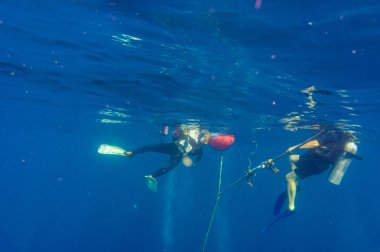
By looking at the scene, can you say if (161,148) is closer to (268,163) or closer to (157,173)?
(157,173)

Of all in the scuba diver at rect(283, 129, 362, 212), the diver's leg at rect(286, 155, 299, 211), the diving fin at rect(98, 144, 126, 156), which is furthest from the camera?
the diving fin at rect(98, 144, 126, 156)

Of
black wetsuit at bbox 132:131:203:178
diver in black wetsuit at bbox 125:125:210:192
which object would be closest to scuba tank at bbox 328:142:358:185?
diver in black wetsuit at bbox 125:125:210:192

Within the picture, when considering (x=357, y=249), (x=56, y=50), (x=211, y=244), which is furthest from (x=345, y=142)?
(x=357, y=249)

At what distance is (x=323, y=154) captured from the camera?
11938 mm

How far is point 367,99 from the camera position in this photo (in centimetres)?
1662

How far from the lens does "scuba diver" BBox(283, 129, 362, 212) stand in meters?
11.9

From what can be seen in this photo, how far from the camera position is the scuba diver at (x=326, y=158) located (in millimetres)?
11898

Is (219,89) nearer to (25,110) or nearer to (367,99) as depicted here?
(367,99)

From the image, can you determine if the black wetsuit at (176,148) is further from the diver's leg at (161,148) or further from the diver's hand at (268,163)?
the diver's hand at (268,163)

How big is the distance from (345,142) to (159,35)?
26.2 ft

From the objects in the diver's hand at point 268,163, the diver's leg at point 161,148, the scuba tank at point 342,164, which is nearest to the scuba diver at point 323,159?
the scuba tank at point 342,164

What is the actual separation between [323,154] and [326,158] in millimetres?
206

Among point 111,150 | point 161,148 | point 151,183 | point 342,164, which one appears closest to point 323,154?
point 342,164

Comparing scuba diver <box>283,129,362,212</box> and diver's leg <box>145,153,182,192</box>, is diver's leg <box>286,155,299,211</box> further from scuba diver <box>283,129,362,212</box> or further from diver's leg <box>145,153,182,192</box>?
diver's leg <box>145,153,182,192</box>
